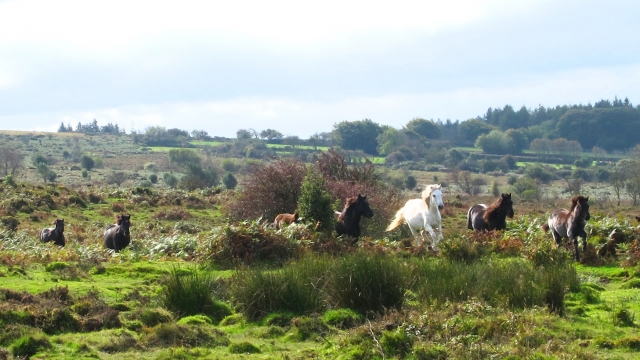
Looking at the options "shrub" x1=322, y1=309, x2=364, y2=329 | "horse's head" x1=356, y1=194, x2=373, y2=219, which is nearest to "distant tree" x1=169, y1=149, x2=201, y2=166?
"horse's head" x1=356, y1=194, x2=373, y2=219

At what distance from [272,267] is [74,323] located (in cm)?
572

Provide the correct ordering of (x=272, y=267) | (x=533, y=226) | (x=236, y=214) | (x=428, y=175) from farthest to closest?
(x=428, y=175) → (x=236, y=214) → (x=533, y=226) → (x=272, y=267)

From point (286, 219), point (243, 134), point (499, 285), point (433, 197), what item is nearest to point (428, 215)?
point (433, 197)

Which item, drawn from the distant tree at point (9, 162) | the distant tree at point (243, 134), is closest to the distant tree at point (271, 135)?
the distant tree at point (243, 134)

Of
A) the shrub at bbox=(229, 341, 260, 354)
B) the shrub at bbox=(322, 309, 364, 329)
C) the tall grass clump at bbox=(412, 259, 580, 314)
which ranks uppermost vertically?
the tall grass clump at bbox=(412, 259, 580, 314)

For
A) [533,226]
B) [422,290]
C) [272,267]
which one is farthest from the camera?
[533,226]

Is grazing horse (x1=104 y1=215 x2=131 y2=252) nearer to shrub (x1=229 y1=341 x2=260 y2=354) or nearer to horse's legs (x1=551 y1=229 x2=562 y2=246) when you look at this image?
horse's legs (x1=551 y1=229 x2=562 y2=246)

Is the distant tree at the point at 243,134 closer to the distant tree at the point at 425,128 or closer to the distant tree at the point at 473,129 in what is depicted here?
the distant tree at the point at 425,128

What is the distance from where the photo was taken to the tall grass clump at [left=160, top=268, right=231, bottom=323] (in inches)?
483

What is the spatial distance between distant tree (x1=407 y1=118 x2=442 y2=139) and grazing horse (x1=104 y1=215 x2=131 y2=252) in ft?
475

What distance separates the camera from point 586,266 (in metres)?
16.9

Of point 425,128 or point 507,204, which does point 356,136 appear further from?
point 507,204

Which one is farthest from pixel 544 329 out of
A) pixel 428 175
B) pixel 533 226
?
pixel 428 175

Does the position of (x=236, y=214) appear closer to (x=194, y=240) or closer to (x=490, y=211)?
(x=194, y=240)
